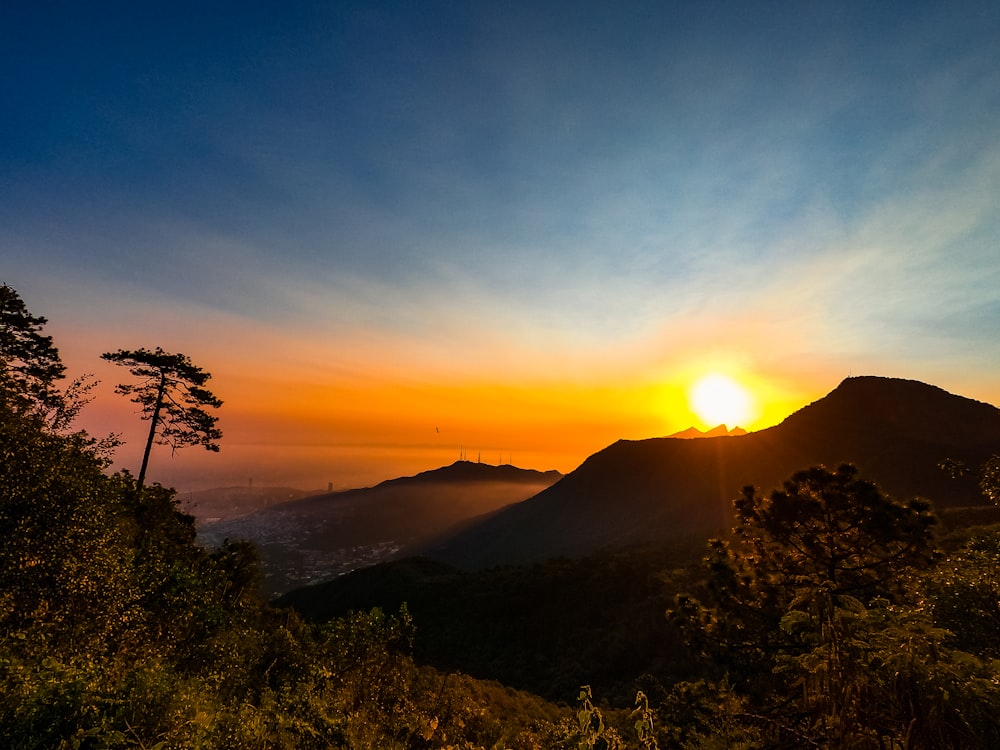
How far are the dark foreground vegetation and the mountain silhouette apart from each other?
52.1 metres

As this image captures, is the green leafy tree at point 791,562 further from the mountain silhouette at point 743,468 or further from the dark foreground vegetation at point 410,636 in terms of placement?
the mountain silhouette at point 743,468

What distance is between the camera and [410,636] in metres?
20.7

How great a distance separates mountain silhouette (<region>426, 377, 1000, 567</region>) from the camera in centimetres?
9000

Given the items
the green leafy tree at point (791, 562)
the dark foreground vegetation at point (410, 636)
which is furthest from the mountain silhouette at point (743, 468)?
the dark foreground vegetation at point (410, 636)

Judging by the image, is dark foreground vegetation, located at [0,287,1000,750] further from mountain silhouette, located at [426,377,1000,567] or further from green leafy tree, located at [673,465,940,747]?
mountain silhouette, located at [426,377,1000,567]

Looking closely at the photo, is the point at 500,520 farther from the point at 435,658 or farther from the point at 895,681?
the point at 895,681

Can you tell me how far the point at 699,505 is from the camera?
383 ft

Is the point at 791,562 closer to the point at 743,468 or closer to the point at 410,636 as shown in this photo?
the point at 410,636

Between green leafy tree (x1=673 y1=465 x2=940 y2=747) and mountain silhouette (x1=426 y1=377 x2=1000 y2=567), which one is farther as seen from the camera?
mountain silhouette (x1=426 y1=377 x2=1000 y2=567)

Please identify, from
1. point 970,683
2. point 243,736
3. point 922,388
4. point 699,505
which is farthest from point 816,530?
point 922,388

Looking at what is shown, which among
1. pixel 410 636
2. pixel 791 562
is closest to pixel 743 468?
pixel 791 562

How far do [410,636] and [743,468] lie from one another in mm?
120666

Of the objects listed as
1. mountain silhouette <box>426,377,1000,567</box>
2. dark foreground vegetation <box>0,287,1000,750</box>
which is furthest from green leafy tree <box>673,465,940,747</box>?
mountain silhouette <box>426,377,1000,567</box>

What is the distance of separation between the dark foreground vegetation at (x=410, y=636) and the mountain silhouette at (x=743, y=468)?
52.1 m
